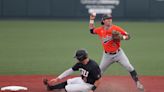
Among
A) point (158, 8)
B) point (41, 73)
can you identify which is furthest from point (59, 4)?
point (41, 73)

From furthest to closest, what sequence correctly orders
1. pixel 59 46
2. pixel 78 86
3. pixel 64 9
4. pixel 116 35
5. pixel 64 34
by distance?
1. pixel 64 9
2. pixel 64 34
3. pixel 59 46
4. pixel 116 35
5. pixel 78 86

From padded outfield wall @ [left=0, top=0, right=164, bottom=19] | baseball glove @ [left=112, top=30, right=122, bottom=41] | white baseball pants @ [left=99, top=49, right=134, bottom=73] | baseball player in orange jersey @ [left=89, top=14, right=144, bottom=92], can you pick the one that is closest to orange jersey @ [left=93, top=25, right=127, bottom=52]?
baseball player in orange jersey @ [left=89, top=14, right=144, bottom=92]

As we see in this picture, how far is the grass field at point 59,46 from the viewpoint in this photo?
13709 millimetres

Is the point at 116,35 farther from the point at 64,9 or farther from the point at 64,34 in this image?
the point at 64,9

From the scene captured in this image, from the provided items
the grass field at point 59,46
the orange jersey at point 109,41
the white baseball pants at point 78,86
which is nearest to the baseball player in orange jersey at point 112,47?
the orange jersey at point 109,41

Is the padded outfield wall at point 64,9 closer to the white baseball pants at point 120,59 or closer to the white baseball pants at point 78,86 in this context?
the white baseball pants at point 120,59

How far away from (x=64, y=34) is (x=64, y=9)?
216 inches

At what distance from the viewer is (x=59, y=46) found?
59.9 feet

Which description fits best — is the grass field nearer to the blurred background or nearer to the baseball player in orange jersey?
the blurred background

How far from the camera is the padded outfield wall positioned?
88.3 feet

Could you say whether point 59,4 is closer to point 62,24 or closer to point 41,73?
point 62,24

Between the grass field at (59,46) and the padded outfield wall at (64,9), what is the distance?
23.1 inches

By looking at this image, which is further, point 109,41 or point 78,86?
point 109,41

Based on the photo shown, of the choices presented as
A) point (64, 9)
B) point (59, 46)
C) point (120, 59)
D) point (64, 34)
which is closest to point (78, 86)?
point (120, 59)
